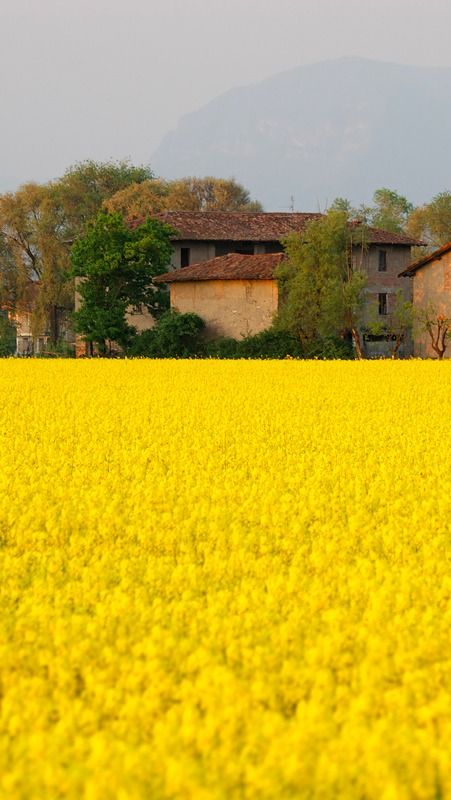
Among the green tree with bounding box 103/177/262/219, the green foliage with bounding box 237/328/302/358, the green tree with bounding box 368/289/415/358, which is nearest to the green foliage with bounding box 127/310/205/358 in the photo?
the green foliage with bounding box 237/328/302/358

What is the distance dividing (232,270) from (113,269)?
20.2 ft

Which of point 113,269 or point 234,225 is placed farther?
point 234,225

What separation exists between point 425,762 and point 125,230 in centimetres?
5347

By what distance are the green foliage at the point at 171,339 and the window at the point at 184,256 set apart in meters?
11.0

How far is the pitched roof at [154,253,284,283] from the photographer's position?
55.5m

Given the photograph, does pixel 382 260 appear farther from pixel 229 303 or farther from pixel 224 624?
pixel 224 624

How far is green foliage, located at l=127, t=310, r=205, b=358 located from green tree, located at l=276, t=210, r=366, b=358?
470 centimetres

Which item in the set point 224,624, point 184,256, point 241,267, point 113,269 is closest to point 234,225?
point 184,256

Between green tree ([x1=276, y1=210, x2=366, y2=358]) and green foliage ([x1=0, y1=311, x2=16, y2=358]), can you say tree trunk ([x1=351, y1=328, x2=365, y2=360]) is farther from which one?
green foliage ([x1=0, y1=311, x2=16, y2=358])

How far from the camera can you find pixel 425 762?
11.4ft

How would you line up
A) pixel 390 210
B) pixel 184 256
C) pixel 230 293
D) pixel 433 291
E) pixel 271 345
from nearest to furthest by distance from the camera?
pixel 271 345
pixel 433 291
pixel 230 293
pixel 184 256
pixel 390 210

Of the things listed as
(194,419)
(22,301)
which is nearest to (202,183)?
(22,301)

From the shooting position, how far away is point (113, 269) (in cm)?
5431

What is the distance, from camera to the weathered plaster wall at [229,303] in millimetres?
55281
